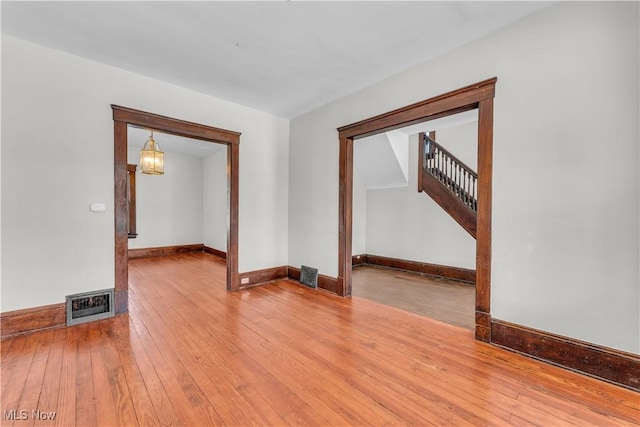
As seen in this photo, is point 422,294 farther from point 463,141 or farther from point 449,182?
point 463,141

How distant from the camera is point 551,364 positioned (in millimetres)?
2137

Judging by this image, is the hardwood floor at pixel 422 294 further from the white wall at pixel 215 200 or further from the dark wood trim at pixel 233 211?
the white wall at pixel 215 200

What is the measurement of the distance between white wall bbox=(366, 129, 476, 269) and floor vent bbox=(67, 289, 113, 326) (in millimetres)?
4808

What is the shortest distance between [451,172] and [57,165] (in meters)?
5.63

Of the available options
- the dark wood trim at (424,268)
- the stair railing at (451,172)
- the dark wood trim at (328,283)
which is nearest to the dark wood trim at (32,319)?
the dark wood trim at (328,283)

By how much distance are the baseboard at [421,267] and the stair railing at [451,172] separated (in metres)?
1.14

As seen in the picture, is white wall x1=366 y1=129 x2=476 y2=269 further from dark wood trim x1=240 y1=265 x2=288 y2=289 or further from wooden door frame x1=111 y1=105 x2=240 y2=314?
wooden door frame x1=111 y1=105 x2=240 y2=314

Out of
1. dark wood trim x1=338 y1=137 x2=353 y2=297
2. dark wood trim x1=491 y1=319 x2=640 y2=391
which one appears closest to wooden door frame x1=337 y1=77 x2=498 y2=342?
dark wood trim x1=491 y1=319 x2=640 y2=391

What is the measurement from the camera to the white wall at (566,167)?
190cm

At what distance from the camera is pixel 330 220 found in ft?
13.6

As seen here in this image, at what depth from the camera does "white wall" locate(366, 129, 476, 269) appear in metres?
5.05

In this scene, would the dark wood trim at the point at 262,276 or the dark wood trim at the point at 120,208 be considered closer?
the dark wood trim at the point at 120,208

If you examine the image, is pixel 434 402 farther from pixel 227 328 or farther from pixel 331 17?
pixel 331 17

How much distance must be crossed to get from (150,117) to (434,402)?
4009mm
